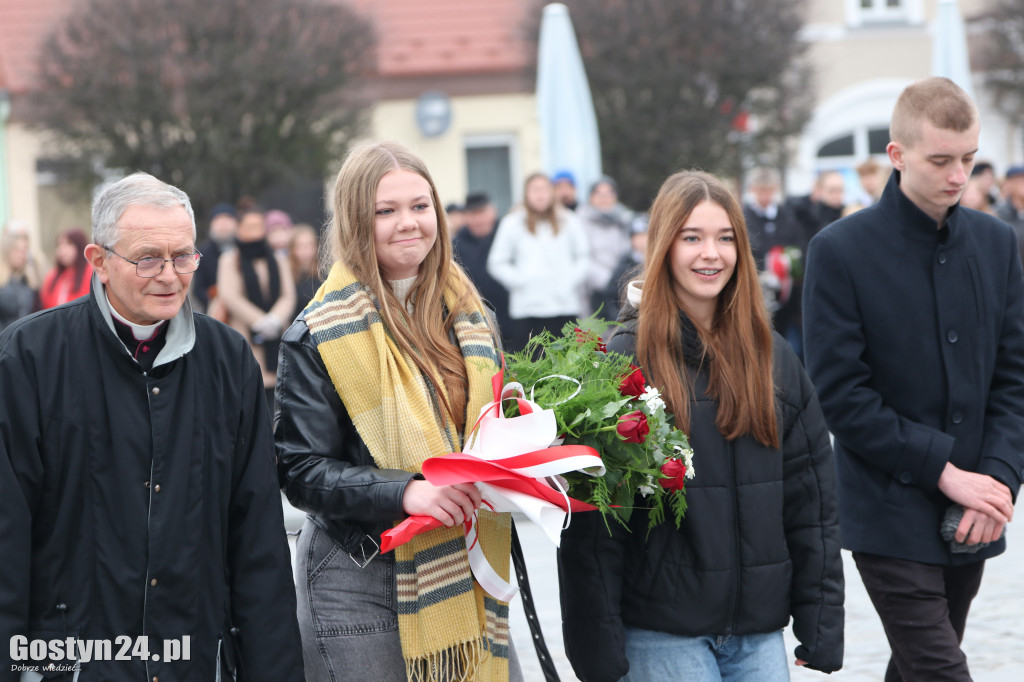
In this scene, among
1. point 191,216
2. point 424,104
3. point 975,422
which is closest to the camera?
point 191,216

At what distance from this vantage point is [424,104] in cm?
2288

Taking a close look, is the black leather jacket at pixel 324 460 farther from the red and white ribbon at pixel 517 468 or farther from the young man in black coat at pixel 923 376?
the young man in black coat at pixel 923 376

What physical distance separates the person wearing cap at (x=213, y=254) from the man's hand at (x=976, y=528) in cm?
797

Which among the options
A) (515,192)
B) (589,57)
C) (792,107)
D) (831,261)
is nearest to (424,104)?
(515,192)

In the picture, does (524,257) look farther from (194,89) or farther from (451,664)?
(194,89)

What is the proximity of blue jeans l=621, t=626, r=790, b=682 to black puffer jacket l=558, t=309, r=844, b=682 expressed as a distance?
0.04m

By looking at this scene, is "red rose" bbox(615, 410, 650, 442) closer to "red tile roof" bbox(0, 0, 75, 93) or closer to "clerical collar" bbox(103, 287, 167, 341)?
"clerical collar" bbox(103, 287, 167, 341)

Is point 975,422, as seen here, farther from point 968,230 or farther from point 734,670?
point 734,670

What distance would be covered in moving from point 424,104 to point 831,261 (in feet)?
63.1

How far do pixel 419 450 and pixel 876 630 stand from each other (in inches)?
153

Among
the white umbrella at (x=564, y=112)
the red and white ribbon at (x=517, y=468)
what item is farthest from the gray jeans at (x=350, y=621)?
the white umbrella at (x=564, y=112)

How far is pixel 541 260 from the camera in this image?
1112cm

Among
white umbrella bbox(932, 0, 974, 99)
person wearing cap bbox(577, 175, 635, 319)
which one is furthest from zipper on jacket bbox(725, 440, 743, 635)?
white umbrella bbox(932, 0, 974, 99)

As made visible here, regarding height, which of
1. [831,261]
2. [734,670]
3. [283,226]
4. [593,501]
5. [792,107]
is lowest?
[734,670]
